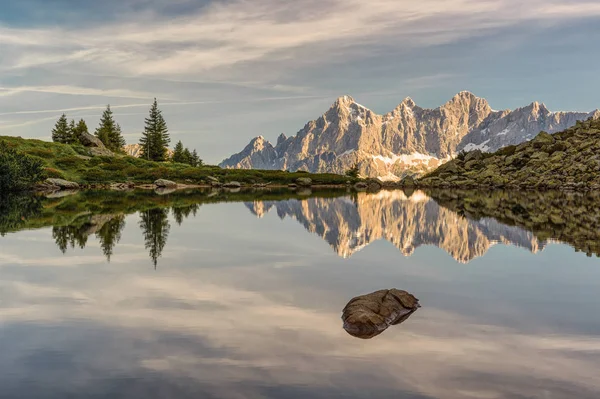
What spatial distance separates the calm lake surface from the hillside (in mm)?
68556

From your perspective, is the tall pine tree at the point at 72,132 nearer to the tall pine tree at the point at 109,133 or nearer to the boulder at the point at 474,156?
the tall pine tree at the point at 109,133

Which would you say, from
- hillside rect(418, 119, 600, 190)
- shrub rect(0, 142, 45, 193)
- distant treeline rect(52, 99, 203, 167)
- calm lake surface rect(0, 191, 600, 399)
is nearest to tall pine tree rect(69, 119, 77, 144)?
distant treeline rect(52, 99, 203, 167)

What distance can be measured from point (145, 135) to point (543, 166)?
418 feet

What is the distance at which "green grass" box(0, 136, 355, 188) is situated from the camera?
376 ft

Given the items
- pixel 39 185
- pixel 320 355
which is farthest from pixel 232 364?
pixel 39 185

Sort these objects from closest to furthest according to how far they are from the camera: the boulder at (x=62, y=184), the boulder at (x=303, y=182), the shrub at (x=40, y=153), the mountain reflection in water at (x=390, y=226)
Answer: the mountain reflection in water at (x=390, y=226) < the boulder at (x=62, y=184) < the shrub at (x=40, y=153) < the boulder at (x=303, y=182)

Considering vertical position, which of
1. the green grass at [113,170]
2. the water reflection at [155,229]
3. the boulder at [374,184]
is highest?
the green grass at [113,170]

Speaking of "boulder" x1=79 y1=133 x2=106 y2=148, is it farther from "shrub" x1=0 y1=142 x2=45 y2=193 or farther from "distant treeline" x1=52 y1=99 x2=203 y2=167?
"shrub" x1=0 y1=142 x2=45 y2=193

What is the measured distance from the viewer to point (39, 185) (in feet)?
295

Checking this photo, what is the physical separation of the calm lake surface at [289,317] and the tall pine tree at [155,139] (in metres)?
146

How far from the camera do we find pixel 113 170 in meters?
124

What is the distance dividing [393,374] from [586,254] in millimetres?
19052

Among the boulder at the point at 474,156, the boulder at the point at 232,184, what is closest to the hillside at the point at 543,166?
the boulder at the point at 474,156

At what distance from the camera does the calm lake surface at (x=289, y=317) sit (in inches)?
393
